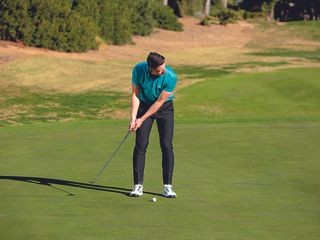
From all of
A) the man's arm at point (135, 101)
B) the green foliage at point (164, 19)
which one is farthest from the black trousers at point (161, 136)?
the green foliage at point (164, 19)

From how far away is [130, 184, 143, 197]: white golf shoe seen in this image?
10016mm

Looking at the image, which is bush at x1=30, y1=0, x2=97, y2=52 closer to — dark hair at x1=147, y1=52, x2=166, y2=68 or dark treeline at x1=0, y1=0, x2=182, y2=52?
dark treeline at x1=0, y1=0, x2=182, y2=52

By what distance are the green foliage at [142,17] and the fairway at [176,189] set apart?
33408mm

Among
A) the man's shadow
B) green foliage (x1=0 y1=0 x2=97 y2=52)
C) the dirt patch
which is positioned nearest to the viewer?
the man's shadow

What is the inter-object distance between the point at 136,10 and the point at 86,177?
40.2 metres

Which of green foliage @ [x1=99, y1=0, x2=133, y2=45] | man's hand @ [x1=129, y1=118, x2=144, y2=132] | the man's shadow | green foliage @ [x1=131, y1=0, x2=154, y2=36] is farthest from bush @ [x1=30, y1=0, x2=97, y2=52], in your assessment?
man's hand @ [x1=129, y1=118, x2=144, y2=132]

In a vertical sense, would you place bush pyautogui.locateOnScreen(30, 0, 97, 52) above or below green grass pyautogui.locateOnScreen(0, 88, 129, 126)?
above

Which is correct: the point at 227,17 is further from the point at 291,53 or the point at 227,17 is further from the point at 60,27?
the point at 60,27

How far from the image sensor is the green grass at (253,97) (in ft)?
90.0

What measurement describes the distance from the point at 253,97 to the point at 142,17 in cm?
2339

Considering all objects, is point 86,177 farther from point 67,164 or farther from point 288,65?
point 288,65

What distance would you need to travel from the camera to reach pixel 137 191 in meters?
10.1

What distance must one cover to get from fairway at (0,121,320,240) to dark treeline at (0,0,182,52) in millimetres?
22333

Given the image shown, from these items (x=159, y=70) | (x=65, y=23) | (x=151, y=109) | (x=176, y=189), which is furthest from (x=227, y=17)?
(x=159, y=70)
